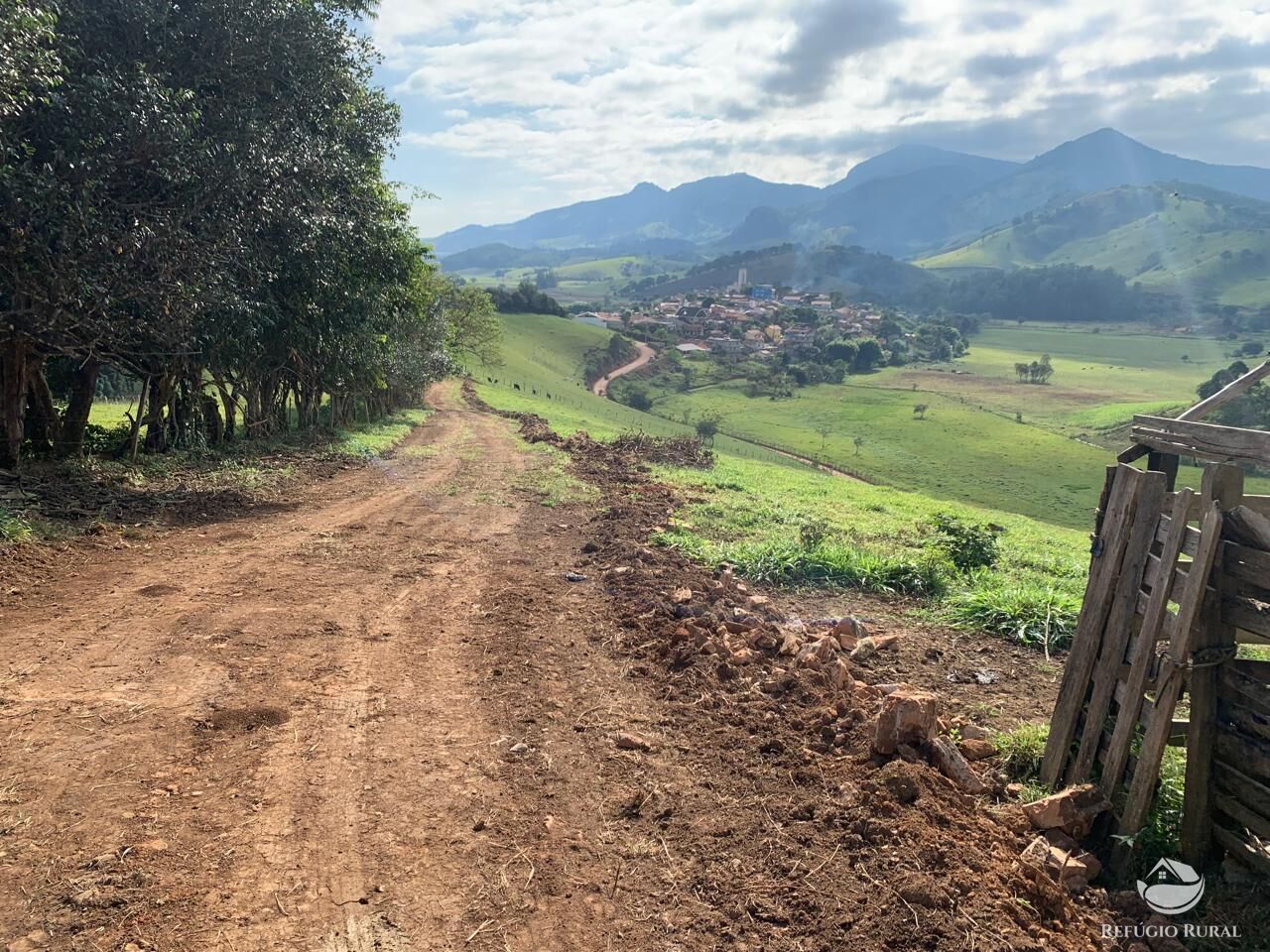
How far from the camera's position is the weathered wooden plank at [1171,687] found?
403 cm

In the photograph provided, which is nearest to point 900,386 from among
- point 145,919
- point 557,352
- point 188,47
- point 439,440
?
point 557,352

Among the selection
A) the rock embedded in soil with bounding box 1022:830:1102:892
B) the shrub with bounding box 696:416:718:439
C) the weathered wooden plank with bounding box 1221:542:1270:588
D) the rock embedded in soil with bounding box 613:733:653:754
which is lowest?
the shrub with bounding box 696:416:718:439

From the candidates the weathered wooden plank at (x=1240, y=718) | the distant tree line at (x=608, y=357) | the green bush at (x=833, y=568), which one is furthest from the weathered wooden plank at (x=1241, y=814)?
the distant tree line at (x=608, y=357)

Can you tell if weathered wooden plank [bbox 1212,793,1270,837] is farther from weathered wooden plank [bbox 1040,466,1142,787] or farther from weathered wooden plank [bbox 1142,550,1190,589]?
weathered wooden plank [bbox 1142,550,1190,589]

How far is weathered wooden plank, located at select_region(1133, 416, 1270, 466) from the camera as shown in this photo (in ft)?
13.9

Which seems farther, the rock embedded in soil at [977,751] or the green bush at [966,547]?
the green bush at [966,547]

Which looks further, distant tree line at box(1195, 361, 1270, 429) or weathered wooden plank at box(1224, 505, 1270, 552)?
distant tree line at box(1195, 361, 1270, 429)

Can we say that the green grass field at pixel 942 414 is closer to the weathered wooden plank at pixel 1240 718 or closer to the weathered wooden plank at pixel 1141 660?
the weathered wooden plank at pixel 1141 660

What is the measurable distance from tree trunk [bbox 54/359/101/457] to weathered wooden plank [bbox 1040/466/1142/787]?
16.0 meters

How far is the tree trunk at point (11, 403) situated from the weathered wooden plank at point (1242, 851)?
1568 centimetres

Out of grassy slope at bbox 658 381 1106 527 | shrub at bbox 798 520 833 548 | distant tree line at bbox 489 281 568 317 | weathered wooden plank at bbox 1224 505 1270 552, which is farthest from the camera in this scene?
distant tree line at bbox 489 281 568 317

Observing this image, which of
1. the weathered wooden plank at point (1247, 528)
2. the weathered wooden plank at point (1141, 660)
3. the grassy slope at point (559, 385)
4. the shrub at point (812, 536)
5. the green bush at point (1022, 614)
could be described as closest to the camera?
the weathered wooden plank at point (1247, 528)

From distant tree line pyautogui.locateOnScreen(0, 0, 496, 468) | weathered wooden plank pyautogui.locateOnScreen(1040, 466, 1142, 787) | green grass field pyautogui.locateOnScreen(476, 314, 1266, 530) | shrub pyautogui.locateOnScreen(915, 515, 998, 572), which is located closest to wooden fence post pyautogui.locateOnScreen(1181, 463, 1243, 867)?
weathered wooden plank pyautogui.locateOnScreen(1040, 466, 1142, 787)

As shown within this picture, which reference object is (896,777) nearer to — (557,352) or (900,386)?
(557,352)
